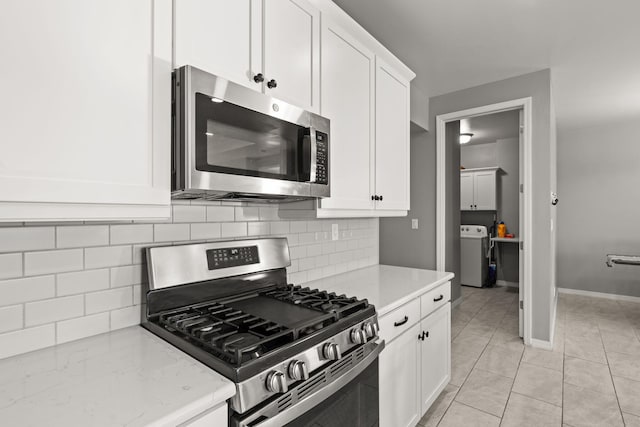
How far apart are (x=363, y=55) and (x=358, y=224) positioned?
3.64 feet

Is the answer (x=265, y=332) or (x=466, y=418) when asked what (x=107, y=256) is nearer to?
(x=265, y=332)

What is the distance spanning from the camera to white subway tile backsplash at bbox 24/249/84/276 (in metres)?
1.01

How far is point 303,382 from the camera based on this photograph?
3.28 feet

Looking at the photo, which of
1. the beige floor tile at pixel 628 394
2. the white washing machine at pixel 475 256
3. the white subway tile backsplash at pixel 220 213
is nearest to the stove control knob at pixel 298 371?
the white subway tile backsplash at pixel 220 213

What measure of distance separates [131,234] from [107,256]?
0.35 feet

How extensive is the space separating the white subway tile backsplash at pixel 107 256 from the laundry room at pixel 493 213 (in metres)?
5.27

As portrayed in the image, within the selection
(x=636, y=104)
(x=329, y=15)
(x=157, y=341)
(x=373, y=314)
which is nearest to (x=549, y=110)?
(x=636, y=104)

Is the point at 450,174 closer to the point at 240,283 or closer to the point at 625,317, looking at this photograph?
the point at 625,317

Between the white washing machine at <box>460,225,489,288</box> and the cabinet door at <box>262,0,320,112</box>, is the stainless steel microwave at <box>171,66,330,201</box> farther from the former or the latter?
the white washing machine at <box>460,225,489,288</box>

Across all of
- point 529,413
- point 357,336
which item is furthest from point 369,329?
point 529,413

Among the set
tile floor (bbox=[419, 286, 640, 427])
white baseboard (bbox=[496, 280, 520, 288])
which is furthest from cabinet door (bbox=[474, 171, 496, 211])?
tile floor (bbox=[419, 286, 640, 427])

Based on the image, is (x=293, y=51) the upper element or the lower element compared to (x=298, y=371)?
upper

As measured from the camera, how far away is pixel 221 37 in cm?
117

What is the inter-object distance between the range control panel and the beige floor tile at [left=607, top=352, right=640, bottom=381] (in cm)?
302
